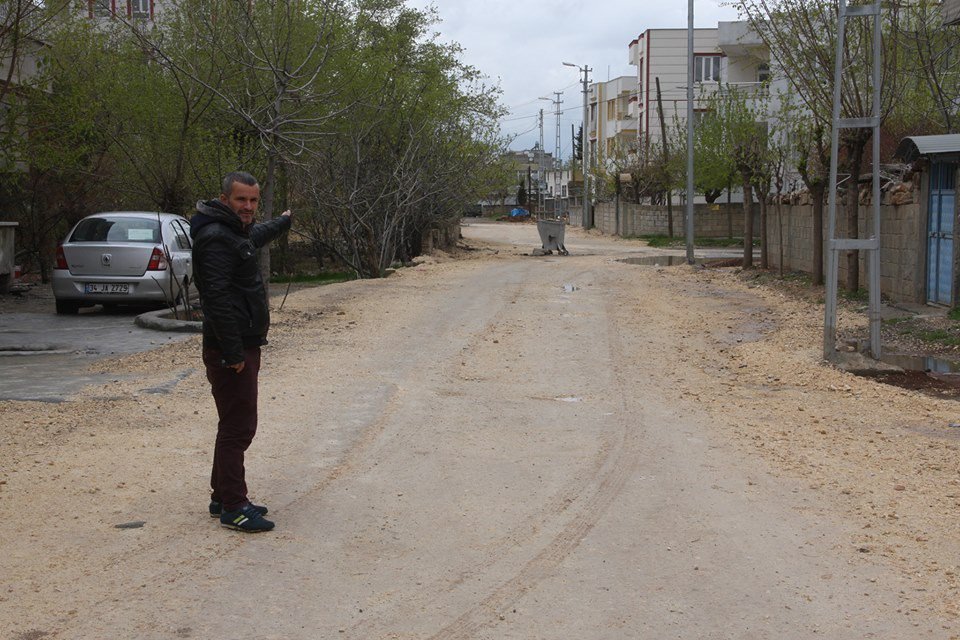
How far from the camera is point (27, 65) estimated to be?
2372 cm

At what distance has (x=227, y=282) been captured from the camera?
5465 mm

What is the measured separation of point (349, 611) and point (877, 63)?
31.1 ft

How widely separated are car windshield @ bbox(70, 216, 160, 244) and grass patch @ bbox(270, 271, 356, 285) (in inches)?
386

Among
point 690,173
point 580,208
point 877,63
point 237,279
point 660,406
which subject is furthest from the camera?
point 580,208

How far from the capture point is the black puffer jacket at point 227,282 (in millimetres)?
5398

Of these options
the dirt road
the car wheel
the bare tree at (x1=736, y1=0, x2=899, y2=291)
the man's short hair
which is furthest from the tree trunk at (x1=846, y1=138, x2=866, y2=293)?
the man's short hair

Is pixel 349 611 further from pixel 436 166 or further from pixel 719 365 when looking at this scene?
pixel 436 166

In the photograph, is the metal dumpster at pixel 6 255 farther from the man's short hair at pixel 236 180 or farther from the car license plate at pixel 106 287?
the man's short hair at pixel 236 180

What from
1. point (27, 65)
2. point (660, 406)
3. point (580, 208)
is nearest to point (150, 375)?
point (660, 406)

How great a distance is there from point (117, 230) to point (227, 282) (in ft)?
36.8

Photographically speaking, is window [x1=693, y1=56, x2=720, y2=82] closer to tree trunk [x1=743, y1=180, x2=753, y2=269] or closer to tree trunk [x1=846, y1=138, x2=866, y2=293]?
tree trunk [x1=743, y1=180, x2=753, y2=269]

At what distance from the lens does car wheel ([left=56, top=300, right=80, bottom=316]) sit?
52.4ft

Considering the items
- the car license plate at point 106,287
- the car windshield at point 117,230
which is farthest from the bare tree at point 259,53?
the car license plate at point 106,287

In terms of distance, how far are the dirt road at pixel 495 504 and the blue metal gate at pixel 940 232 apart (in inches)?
186
